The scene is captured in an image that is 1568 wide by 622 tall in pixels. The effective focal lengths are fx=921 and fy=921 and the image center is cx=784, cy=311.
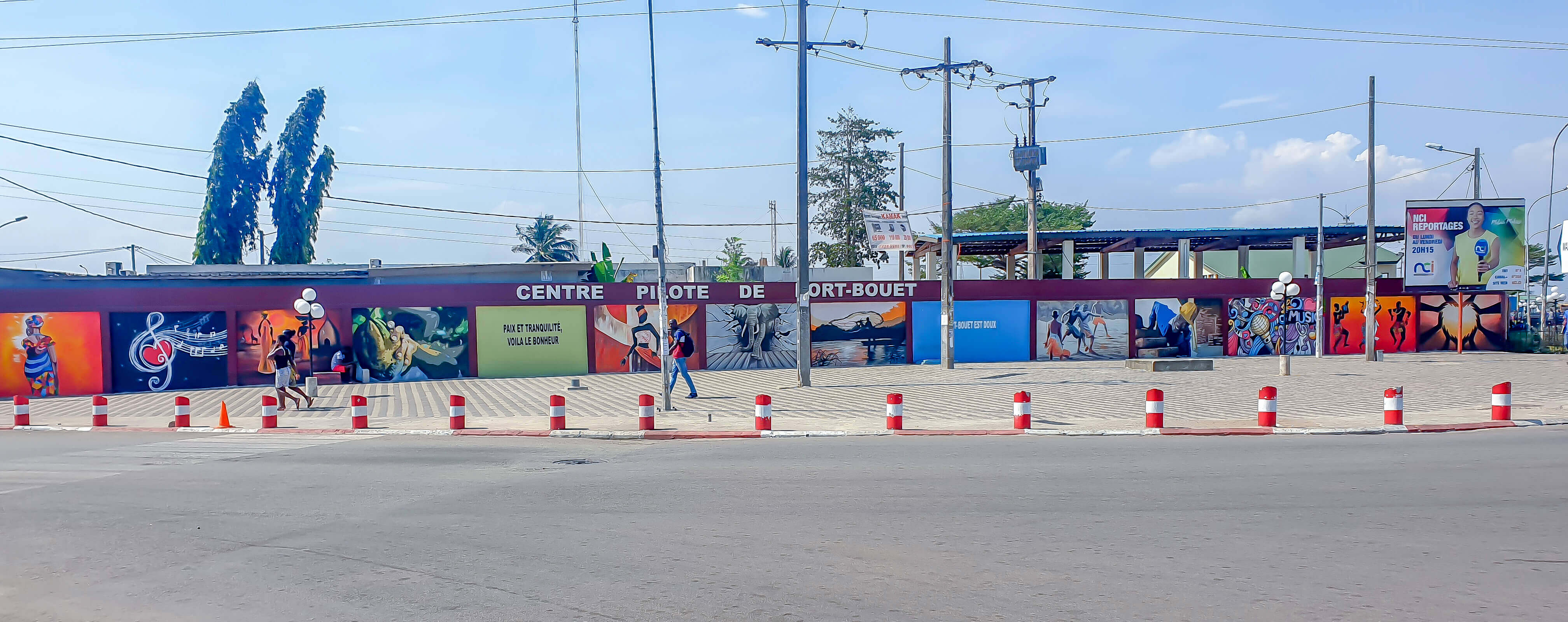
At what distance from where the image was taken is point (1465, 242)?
32688mm

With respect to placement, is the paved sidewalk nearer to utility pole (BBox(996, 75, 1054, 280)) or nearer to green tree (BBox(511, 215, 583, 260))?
utility pole (BBox(996, 75, 1054, 280))

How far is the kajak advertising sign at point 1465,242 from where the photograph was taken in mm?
32656

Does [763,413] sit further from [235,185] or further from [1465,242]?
[235,185]

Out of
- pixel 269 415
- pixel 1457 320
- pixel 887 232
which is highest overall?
pixel 887 232

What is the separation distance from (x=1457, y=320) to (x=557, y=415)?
114 feet

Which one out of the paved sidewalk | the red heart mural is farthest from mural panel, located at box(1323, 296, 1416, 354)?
the red heart mural

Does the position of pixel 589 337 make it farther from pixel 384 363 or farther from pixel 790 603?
pixel 790 603

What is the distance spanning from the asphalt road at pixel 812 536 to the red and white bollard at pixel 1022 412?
1980 mm

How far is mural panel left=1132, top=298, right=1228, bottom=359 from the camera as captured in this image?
32188 millimetres

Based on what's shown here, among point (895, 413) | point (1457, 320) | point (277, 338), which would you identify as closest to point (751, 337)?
point (277, 338)

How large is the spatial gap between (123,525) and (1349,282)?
3721cm

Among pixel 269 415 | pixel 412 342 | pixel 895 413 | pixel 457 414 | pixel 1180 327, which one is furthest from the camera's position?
pixel 1180 327

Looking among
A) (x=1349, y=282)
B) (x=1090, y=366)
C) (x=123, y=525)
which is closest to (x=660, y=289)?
(x=123, y=525)

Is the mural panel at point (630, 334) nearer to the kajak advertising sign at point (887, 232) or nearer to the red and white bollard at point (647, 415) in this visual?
the kajak advertising sign at point (887, 232)
